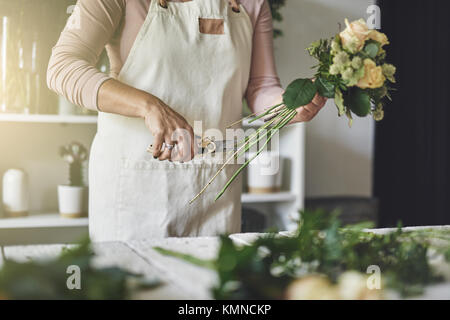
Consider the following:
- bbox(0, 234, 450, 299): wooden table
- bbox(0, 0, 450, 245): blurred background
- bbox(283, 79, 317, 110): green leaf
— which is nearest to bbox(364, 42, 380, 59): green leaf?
bbox(283, 79, 317, 110): green leaf

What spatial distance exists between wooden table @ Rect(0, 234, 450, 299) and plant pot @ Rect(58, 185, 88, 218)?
1331 mm

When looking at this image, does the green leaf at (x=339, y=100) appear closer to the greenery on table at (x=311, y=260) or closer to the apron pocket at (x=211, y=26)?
the greenery on table at (x=311, y=260)

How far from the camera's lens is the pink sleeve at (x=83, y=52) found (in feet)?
3.61

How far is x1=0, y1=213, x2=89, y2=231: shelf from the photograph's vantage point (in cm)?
202

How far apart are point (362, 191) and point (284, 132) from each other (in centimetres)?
84

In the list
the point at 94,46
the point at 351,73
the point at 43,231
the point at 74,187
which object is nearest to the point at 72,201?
the point at 74,187

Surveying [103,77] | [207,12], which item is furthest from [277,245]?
[207,12]

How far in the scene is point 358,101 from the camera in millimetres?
923

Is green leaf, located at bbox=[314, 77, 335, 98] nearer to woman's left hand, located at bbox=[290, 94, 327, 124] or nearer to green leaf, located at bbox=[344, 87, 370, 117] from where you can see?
green leaf, located at bbox=[344, 87, 370, 117]

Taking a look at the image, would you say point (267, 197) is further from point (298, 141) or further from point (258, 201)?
point (298, 141)

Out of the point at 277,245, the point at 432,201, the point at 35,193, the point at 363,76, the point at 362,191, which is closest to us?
the point at 277,245

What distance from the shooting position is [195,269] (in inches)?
25.7

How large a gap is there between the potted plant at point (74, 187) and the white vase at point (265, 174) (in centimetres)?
75
